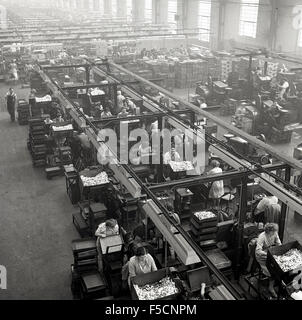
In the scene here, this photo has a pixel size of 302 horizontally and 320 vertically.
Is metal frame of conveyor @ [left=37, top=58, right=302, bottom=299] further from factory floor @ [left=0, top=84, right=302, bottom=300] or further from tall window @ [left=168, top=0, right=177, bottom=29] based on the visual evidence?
tall window @ [left=168, top=0, right=177, bottom=29]

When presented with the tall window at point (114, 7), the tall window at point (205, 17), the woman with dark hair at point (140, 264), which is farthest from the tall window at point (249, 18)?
the tall window at point (114, 7)

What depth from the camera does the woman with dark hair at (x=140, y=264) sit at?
6.25 meters

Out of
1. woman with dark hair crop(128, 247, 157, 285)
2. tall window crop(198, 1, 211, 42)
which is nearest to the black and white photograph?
woman with dark hair crop(128, 247, 157, 285)

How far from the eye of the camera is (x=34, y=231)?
8742mm

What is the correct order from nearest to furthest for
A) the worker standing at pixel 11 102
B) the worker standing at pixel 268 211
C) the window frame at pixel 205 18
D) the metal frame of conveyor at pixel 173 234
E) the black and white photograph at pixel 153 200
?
the metal frame of conveyor at pixel 173 234, the black and white photograph at pixel 153 200, the worker standing at pixel 268 211, the worker standing at pixel 11 102, the window frame at pixel 205 18

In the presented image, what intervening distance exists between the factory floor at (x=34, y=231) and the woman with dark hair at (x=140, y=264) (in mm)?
1367

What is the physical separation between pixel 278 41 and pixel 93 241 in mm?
18748

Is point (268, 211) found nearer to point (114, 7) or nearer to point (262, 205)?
point (262, 205)

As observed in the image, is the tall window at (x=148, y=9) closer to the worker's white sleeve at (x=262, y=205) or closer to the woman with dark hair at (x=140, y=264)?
the worker's white sleeve at (x=262, y=205)

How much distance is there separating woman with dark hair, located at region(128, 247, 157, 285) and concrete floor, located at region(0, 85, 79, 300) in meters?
1.34

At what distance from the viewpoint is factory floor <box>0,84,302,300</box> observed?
7.11 meters

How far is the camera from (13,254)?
7965mm

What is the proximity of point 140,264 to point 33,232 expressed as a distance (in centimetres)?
335
